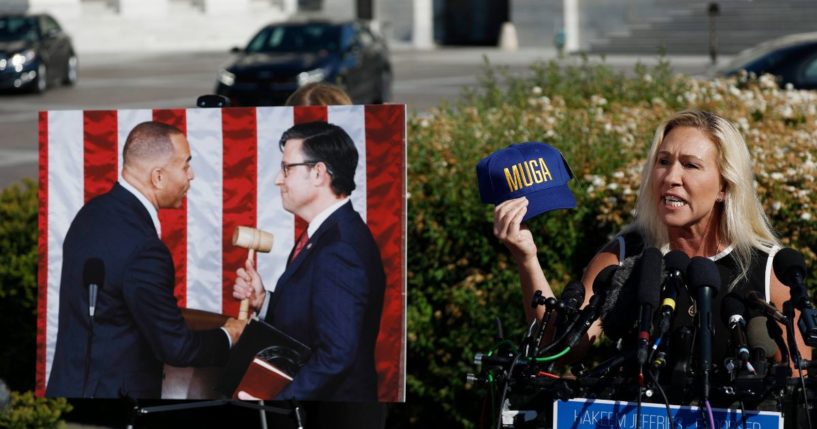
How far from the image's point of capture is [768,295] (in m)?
3.62

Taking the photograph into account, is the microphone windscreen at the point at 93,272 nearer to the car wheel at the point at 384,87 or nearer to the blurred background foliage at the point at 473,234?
the blurred background foliage at the point at 473,234

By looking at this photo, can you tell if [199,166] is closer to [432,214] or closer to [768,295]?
[432,214]

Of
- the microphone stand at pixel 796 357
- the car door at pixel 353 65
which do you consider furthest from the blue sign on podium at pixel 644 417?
the car door at pixel 353 65

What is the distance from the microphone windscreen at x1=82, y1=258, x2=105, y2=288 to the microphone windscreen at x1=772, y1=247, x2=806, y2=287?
96.5 inches

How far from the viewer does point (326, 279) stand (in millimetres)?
4594

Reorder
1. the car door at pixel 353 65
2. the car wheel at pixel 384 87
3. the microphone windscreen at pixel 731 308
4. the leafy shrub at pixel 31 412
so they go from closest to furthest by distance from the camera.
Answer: the microphone windscreen at pixel 731 308 < the leafy shrub at pixel 31 412 < the car door at pixel 353 65 < the car wheel at pixel 384 87

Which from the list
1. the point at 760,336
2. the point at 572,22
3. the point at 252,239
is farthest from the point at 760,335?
the point at 572,22

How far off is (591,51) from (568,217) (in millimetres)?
31075

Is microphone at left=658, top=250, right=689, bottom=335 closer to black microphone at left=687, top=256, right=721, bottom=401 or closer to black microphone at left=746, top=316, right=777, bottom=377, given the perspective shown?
black microphone at left=687, top=256, right=721, bottom=401

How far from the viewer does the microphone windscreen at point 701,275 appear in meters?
3.00

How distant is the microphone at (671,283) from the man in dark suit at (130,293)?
1.94m

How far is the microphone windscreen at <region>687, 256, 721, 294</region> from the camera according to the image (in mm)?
3004

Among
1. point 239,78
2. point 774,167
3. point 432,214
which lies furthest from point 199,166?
point 239,78

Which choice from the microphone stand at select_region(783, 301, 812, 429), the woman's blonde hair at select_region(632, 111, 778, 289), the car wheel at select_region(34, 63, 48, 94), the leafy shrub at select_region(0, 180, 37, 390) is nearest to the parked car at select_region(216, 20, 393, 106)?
the car wheel at select_region(34, 63, 48, 94)
